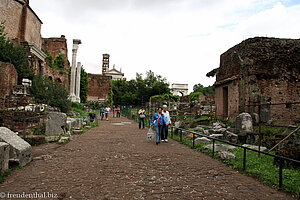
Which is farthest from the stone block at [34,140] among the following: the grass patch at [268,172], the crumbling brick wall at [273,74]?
the crumbling brick wall at [273,74]

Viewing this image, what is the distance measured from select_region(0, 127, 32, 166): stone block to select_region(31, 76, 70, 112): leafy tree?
11218mm

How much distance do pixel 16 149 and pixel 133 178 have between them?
298cm

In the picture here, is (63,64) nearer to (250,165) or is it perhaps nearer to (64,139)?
(64,139)

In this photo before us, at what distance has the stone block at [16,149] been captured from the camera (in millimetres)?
5270

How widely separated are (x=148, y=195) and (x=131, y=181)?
773 mm

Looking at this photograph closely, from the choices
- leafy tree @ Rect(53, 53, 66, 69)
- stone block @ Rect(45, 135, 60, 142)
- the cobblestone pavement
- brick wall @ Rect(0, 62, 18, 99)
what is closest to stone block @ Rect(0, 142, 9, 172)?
the cobblestone pavement

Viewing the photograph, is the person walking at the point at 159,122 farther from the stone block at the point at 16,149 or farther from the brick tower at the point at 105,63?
the brick tower at the point at 105,63

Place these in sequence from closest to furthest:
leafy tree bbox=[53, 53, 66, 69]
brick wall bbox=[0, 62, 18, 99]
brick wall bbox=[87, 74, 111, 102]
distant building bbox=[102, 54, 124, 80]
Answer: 1. brick wall bbox=[0, 62, 18, 99]
2. leafy tree bbox=[53, 53, 66, 69]
3. brick wall bbox=[87, 74, 111, 102]
4. distant building bbox=[102, 54, 124, 80]

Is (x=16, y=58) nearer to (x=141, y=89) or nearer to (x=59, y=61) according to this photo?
(x=59, y=61)

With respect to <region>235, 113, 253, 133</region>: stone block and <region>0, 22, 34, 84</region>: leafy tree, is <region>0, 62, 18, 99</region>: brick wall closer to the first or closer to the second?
<region>0, 22, 34, 84</region>: leafy tree

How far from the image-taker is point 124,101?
156 ft

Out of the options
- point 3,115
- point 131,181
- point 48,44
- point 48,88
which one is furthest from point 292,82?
point 48,44

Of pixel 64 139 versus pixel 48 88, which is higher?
pixel 48 88

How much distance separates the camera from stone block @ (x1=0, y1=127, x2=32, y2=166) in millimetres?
5270
